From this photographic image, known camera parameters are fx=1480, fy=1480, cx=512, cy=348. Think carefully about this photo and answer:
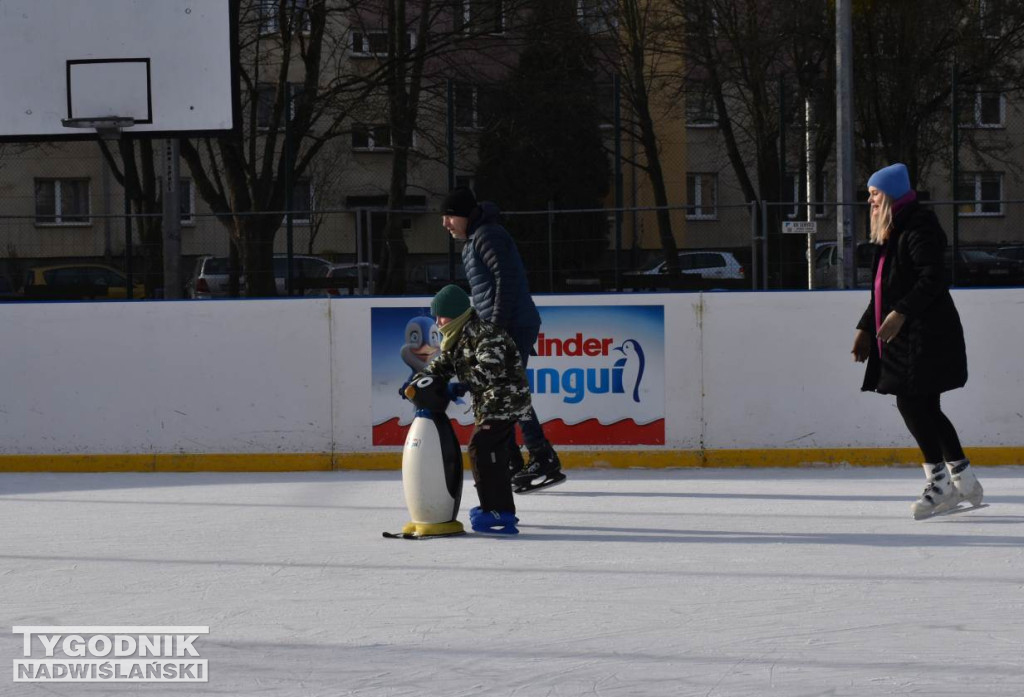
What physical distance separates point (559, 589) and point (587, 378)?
14.5 ft

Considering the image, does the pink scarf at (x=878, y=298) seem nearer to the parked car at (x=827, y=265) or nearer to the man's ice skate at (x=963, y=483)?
the man's ice skate at (x=963, y=483)

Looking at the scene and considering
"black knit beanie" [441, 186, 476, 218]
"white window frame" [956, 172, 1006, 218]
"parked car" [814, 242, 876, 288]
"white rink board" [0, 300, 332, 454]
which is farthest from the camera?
"white window frame" [956, 172, 1006, 218]

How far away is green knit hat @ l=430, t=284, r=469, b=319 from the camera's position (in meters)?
6.82

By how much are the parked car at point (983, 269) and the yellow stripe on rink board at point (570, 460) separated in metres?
6.56

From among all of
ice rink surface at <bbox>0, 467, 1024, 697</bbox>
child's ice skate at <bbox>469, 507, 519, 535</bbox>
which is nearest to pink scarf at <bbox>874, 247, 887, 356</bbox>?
ice rink surface at <bbox>0, 467, 1024, 697</bbox>

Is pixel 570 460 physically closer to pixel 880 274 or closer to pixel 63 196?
pixel 880 274

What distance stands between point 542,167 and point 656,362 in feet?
71.8

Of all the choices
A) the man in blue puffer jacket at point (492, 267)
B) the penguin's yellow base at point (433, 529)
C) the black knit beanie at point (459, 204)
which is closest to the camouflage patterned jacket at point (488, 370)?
the man in blue puffer jacket at point (492, 267)

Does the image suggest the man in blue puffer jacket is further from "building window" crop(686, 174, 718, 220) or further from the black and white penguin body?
"building window" crop(686, 174, 718, 220)

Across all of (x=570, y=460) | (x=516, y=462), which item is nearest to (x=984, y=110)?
(x=570, y=460)

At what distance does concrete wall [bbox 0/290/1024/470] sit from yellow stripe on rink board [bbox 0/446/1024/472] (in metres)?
0.01

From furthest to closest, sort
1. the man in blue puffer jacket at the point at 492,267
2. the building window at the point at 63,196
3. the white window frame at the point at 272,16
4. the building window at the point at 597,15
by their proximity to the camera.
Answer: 1. the building window at the point at 63,196
2. the building window at the point at 597,15
3. the white window frame at the point at 272,16
4. the man in blue puffer jacket at the point at 492,267

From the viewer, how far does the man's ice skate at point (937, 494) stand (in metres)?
6.89

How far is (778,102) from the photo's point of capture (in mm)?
25250
